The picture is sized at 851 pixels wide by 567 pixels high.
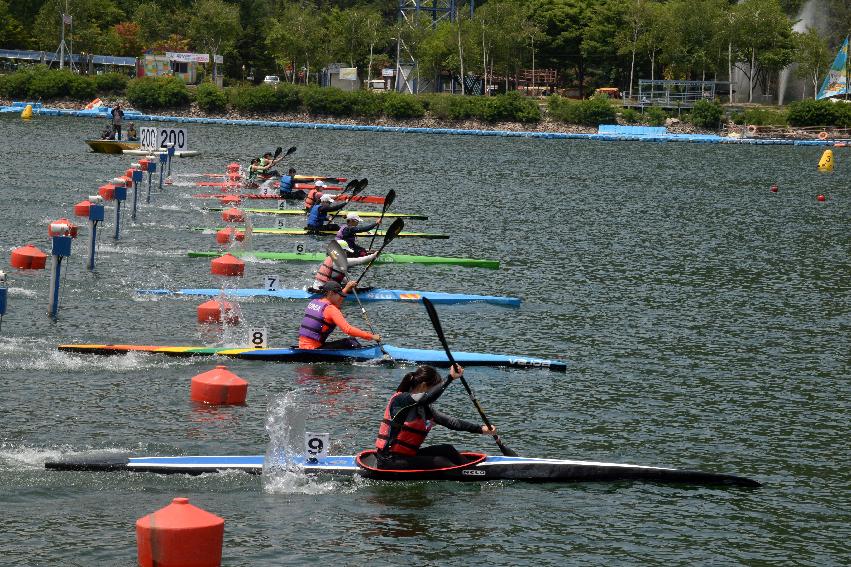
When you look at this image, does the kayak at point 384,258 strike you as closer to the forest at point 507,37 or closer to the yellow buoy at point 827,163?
the yellow buoy at point 827,163

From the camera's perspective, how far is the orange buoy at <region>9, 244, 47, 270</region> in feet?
102

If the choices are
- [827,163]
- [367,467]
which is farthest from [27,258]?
[827,163]

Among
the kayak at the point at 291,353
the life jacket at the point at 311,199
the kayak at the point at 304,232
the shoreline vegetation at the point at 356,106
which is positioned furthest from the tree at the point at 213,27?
the kayak at the point at 291,353

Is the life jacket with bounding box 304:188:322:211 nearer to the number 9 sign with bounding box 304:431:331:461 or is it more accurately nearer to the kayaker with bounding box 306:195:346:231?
the kayaker with bounding box 306:195:346:231

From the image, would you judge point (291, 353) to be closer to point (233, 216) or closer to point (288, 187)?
point (233, 216)

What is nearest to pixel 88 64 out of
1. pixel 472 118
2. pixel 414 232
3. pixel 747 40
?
pixel 472 118

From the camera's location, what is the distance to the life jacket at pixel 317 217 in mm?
40000

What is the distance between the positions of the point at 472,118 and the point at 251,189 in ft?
225

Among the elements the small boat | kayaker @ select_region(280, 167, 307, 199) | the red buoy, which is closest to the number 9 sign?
the red buoy

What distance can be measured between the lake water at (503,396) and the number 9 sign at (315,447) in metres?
0.35

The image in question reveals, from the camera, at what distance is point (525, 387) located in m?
23.6

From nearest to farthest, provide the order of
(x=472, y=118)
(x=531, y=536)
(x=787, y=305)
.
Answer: (x=531, y=536), (x=787, y=305), (x=472, y=118)

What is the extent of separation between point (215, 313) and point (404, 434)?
38.2ft

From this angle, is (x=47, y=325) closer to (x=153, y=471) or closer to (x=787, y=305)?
(x=153, y=471)
